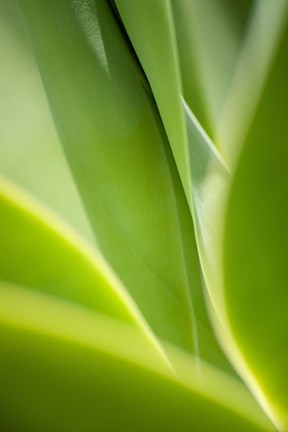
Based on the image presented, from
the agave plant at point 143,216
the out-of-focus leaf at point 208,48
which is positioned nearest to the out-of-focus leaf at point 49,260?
the agave plant at point 143,216

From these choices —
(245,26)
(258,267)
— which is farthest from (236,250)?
(245,26)

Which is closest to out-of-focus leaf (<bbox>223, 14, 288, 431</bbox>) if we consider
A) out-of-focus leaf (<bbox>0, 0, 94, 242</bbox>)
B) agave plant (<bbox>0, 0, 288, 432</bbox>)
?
agave plant (<bbox>0, 0, 288, 432</bbox>)

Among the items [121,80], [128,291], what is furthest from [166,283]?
[121,80]

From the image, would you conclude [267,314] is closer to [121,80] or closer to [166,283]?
[166,283]

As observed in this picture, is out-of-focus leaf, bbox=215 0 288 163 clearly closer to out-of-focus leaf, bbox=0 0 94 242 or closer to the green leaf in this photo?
the green leaf

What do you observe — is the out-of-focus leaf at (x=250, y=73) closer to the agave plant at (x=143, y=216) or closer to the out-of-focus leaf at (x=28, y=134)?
the agave plant at (x=143, y=216)

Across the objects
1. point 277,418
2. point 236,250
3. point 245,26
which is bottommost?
point 277,418

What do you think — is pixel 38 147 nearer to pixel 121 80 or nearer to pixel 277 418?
pixel 121 80

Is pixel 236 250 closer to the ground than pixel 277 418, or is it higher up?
higher up
